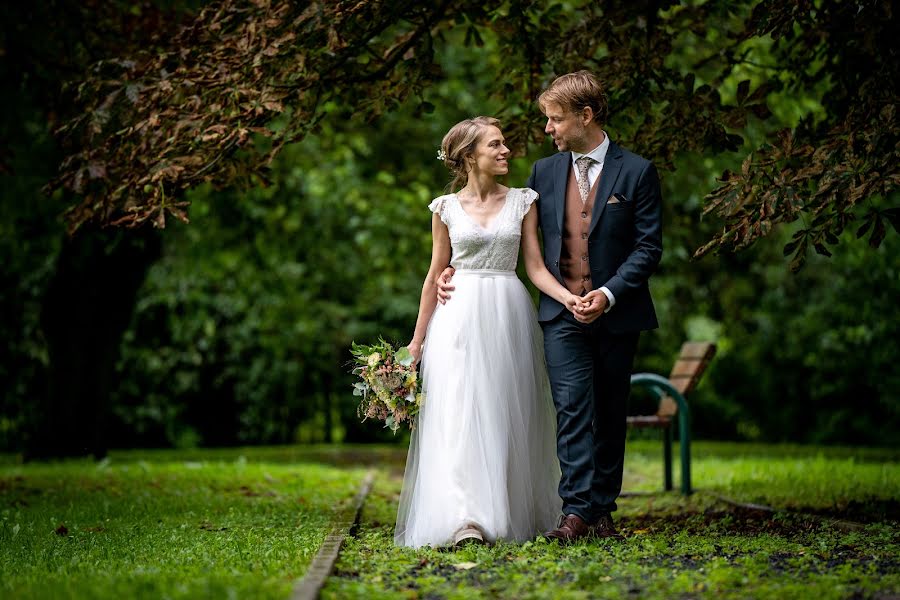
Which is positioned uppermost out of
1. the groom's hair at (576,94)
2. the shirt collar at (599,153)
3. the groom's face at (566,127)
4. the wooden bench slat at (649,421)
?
the groom's hair at (576,94)

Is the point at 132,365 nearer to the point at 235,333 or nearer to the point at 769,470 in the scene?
the point at 235,333

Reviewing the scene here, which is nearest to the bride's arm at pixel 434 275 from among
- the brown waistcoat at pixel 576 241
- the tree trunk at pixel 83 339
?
the brown waistcoat at pixel 576 241

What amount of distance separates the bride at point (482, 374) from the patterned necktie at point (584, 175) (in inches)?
11.0

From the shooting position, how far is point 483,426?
241 inches

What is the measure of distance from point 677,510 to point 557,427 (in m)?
2.34

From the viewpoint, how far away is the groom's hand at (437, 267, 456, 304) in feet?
21.0

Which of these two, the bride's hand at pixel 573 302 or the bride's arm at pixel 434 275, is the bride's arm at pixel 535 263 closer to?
the bride's hand at pixel 573 302

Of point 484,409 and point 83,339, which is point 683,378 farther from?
point 83,339

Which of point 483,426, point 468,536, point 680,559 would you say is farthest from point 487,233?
point 680,559

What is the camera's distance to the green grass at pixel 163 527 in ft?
15.7

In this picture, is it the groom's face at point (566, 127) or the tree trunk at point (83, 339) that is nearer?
the groom's face at point (566, 127)

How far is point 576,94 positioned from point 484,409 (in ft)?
5.97

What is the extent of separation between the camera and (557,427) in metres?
6.43

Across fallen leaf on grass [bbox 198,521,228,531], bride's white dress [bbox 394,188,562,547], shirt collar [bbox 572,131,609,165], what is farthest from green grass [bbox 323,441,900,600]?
shirt collar [bbox 572,131,609,165]
